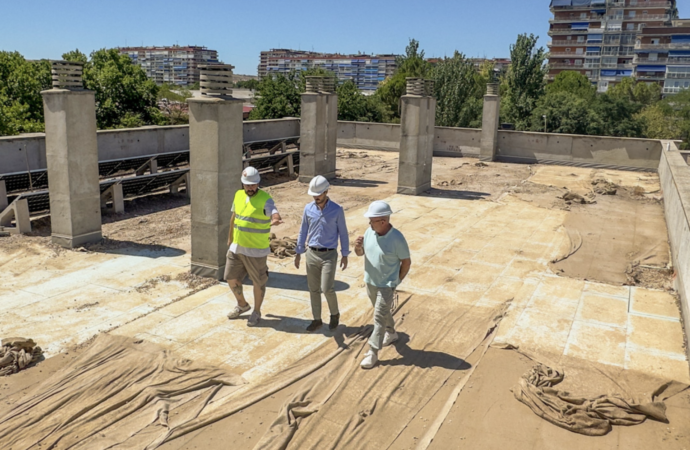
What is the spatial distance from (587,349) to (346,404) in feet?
9.88

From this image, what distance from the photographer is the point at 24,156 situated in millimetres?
13039

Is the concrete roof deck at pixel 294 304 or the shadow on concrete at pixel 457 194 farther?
the shadow on concrete at pixel 457 194

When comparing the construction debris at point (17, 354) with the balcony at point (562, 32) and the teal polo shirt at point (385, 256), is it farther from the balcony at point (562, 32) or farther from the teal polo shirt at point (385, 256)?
the balcony at point (562, 32)

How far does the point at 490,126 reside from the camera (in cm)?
2427

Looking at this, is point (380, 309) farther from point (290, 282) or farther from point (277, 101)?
point (277, 101)

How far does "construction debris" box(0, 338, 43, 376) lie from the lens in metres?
6.19

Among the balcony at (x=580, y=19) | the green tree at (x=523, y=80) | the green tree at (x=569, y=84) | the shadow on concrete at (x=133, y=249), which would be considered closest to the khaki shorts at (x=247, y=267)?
the shadow on concrete at (x=133, y=249)

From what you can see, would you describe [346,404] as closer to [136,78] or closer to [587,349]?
[587,349]

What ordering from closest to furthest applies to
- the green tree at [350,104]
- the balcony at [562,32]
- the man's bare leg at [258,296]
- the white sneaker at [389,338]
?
1. the white sneaker at [389,338]
2. the man's bare leg at [258,296]
3. the green tree at [350,104]
4. the balcony at [562,32]

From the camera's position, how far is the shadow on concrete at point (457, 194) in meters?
16.5

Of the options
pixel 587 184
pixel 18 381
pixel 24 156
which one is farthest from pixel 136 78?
pixel 18 381

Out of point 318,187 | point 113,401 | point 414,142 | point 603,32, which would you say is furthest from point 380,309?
point 603,32

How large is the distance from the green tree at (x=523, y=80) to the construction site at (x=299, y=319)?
25.6 m

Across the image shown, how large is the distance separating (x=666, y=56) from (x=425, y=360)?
427 feet
